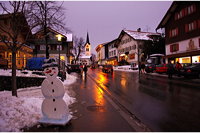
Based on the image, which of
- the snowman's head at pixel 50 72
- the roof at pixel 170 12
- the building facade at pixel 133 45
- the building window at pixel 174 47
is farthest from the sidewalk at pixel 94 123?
the building facade at pixel 133 45

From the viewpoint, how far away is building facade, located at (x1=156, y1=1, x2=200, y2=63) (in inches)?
1005

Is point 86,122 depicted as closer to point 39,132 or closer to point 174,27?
point 39,132

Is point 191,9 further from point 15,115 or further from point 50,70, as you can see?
point 15,115

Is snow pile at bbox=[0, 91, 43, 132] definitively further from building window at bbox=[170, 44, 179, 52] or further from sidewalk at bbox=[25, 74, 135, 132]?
building window at bbox=[170, 44, 179, 52]

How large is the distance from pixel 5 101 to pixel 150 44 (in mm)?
40493

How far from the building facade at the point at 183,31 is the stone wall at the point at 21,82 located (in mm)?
23686

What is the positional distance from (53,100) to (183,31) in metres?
30.0

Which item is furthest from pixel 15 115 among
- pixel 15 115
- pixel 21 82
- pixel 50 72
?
pixel 21 82

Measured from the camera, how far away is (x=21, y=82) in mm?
10547

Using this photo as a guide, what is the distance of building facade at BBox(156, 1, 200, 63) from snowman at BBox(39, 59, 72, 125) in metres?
25.5

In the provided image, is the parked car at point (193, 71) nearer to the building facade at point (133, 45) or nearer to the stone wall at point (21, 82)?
the stone wall at point (21, 82)

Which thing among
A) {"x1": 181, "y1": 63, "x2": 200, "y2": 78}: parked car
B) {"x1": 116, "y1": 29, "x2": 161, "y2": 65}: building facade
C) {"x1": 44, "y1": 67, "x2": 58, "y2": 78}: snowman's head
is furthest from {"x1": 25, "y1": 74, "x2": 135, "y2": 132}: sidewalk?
{"x1": 116, "y1": 29, "x2": 161, "y2": 65}: building facade

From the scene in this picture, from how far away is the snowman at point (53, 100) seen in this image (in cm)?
447

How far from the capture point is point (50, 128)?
4312 millimetres
